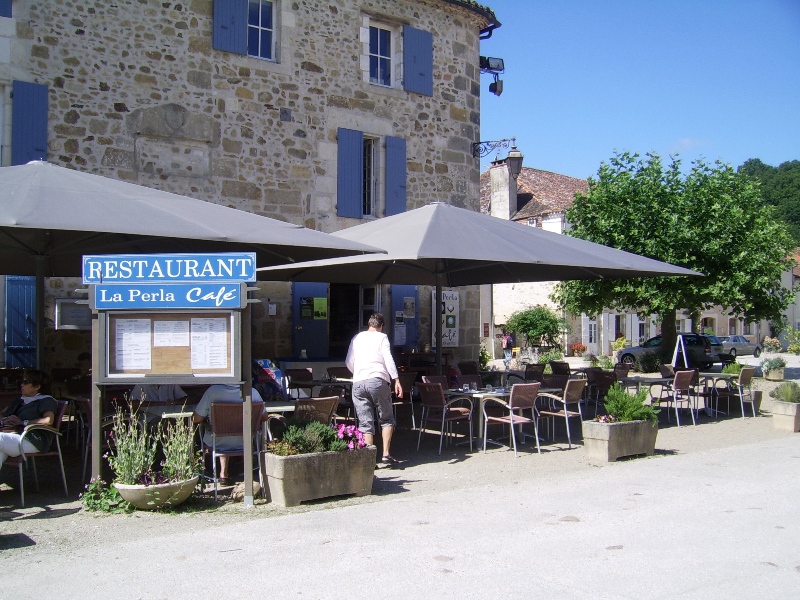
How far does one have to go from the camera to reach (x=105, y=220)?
6.13m

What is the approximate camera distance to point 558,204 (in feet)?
111

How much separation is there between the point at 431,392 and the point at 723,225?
11875 mm

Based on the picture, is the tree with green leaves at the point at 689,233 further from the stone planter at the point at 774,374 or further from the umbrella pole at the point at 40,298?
the umbrella pole at the point at 40,298

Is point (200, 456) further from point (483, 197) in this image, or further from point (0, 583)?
point (483, 197)

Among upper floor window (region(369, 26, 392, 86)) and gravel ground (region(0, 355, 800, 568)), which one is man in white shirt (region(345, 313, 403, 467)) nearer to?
gravel ground (region(0, 355, 800, 568))

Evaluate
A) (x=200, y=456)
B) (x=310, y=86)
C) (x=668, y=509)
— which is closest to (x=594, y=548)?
(x=668, y=509)

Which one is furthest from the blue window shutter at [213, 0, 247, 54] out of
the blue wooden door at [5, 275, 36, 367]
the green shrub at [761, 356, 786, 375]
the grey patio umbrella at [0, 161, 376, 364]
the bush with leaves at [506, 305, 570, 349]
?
the bush with leaves at [506, 305, 570, 349]

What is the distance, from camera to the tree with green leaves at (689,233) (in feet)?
58.8

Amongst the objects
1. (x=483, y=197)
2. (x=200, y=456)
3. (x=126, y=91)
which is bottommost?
(x=200, y=456)

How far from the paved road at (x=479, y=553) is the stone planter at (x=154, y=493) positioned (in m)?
0.52

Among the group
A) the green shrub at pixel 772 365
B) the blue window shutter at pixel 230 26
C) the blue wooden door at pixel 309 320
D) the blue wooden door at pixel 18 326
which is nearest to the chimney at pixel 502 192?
the green shrub at pixel 772 365

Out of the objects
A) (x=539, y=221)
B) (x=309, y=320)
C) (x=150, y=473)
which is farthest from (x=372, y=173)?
(x=539, y=221)

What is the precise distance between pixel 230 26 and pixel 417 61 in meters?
3.61

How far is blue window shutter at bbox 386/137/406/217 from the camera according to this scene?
48.4 ft
